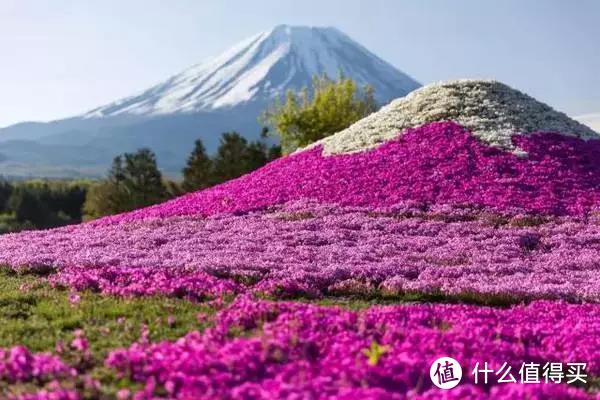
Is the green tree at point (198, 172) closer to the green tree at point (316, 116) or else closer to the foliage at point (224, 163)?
the foliage at point (224, 163)

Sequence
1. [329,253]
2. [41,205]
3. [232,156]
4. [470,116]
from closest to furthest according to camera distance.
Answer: [329,253] → [470,116] → [232,156] → [41,205]

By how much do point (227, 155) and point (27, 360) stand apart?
7215 centimetres

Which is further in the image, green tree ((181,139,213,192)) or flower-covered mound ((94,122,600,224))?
green tree ((181,139,213,192))

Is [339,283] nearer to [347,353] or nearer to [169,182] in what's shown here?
[347,353]

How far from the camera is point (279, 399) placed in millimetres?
7668

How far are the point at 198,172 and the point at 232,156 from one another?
4020 mm

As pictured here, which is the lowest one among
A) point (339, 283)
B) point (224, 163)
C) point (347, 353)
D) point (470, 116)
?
point (347, 353)

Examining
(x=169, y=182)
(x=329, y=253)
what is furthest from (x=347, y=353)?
(x=169, y=182)

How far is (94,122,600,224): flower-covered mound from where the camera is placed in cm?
2945

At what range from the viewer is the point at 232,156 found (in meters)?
80.5

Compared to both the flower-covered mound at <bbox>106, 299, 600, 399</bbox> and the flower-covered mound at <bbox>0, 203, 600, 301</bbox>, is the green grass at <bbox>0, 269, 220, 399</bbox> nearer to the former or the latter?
the flower-covered mound at <bbox>106, 299, 600, 399</bbox>

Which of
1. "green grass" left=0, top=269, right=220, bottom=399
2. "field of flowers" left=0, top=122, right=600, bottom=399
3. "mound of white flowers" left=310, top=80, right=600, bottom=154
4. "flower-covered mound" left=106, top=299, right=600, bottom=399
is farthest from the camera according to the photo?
"mound of white flowers" left=310, top=80, right=600, bottom=154

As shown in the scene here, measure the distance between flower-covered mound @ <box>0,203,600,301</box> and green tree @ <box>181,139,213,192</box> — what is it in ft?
160

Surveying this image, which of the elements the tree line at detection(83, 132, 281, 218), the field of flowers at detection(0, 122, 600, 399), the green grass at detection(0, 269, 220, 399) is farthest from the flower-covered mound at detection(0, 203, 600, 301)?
the tree line at detection(83, 132, 281, 218)
